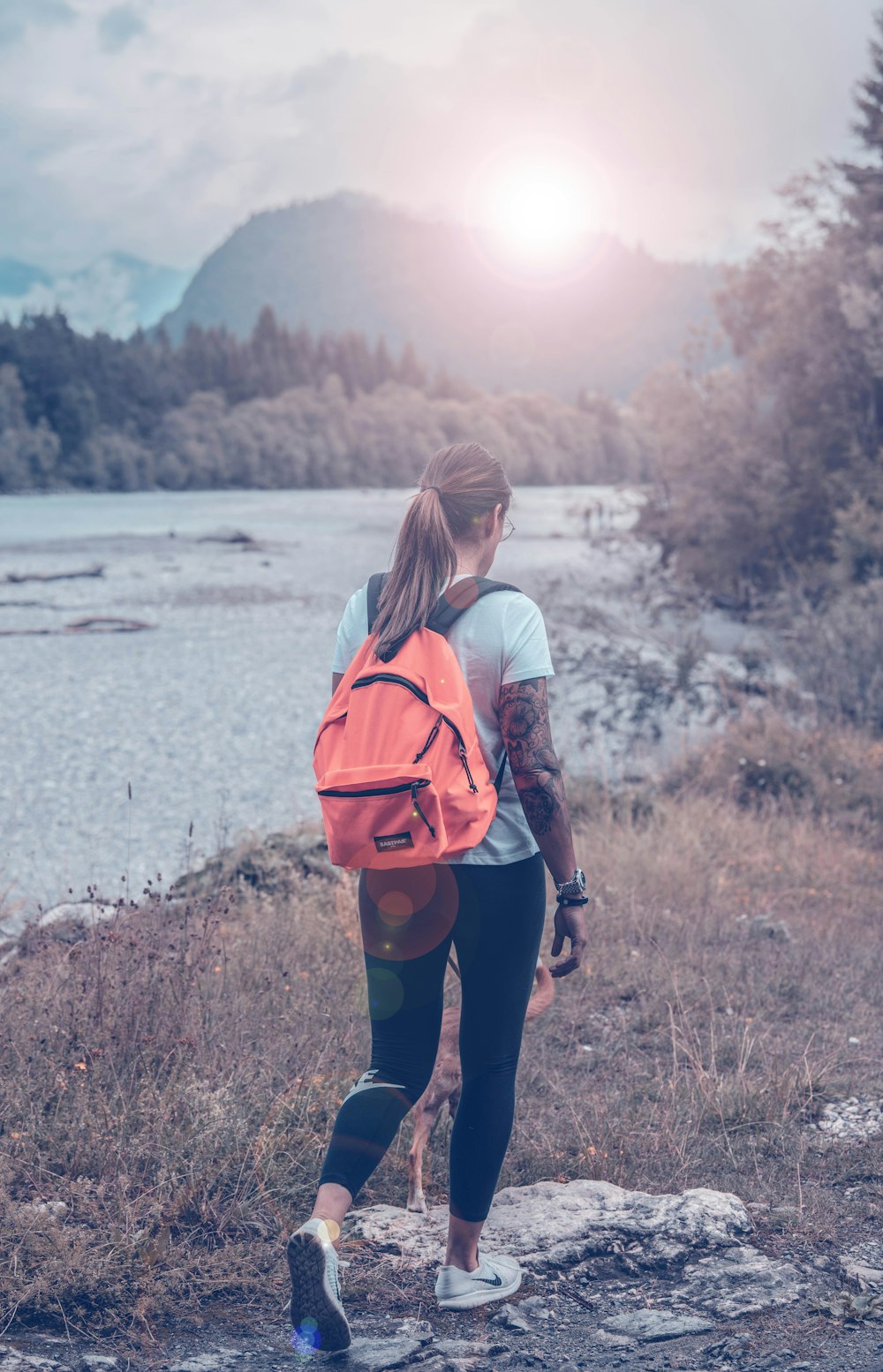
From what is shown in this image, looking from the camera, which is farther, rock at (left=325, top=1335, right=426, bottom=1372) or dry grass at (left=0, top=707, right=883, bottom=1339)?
dry grass at (left=0, top=707, right=883, bottom=1339)

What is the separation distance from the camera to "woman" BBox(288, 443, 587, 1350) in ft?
8.54

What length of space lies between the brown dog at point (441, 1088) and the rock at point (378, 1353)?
616mm

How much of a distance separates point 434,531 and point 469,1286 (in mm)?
1854

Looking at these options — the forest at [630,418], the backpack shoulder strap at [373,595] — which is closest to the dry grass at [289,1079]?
the backpack shoulder strap at [373,595]

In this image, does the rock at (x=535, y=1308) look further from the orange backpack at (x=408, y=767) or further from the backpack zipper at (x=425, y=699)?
the backpack zipper at (x=425, y=699)

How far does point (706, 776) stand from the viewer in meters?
9.05

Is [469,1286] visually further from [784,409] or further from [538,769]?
[784,409]

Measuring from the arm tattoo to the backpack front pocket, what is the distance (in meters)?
0.27

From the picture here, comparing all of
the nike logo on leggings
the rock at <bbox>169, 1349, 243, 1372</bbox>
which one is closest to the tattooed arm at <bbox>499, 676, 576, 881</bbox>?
the nike logo on leggings

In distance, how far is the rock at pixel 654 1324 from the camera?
8.98 feet

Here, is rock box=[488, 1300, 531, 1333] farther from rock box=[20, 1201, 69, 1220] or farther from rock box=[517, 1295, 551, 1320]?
rock box=[20, 1201, 69, 1220]

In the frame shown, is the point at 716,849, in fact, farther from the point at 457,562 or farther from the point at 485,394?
the point at 485,394

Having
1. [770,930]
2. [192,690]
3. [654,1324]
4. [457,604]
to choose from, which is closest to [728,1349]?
[654,1324]

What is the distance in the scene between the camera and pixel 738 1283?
117 inches
